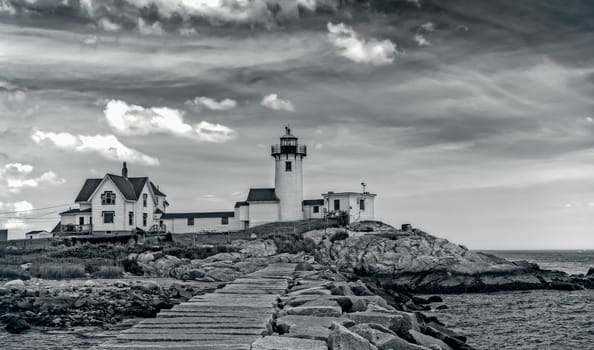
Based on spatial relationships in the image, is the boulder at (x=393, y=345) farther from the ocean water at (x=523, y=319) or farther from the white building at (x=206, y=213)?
the white building at (x=206, y=213)

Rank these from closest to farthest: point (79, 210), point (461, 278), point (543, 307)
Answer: point (543, 307) < point (461, 278) < point (79, 210)

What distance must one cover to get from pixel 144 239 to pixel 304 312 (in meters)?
34.6

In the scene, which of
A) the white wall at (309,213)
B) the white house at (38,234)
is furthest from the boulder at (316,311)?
the white house at (38,234)

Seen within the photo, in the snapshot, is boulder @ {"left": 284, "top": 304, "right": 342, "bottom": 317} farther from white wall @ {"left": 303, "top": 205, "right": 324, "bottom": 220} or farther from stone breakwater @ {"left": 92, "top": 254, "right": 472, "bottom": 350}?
white wall @ {"left": 303, "top": 205, "right": 324, "bottom": 220}

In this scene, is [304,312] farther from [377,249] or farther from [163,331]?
[377,249]

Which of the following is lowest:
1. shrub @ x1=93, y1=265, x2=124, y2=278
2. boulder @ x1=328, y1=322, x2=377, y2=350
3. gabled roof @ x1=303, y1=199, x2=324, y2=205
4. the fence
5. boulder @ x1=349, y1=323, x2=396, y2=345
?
shrub @ x1=93, y1=265, x2=124, y2=278

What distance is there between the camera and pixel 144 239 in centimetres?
4341

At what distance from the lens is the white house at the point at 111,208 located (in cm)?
4822

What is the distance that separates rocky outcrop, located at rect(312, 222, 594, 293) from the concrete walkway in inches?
1049

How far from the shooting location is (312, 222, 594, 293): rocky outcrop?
126 feet

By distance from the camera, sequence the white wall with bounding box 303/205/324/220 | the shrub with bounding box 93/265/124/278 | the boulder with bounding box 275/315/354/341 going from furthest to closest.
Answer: the white wall with bounding box 303/205/324/220 < the shrub with bounding box 93/265/124/278 < the boulder with bounding box 275/315/354/341

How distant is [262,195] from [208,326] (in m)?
48.0

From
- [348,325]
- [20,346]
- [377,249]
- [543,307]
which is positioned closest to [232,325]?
[348,325]

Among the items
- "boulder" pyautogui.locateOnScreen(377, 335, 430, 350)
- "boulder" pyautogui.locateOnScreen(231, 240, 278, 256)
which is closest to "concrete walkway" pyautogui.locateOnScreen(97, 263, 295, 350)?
"boulder" pyautogui.locateOnScreen(377, 335, 430, 350)
